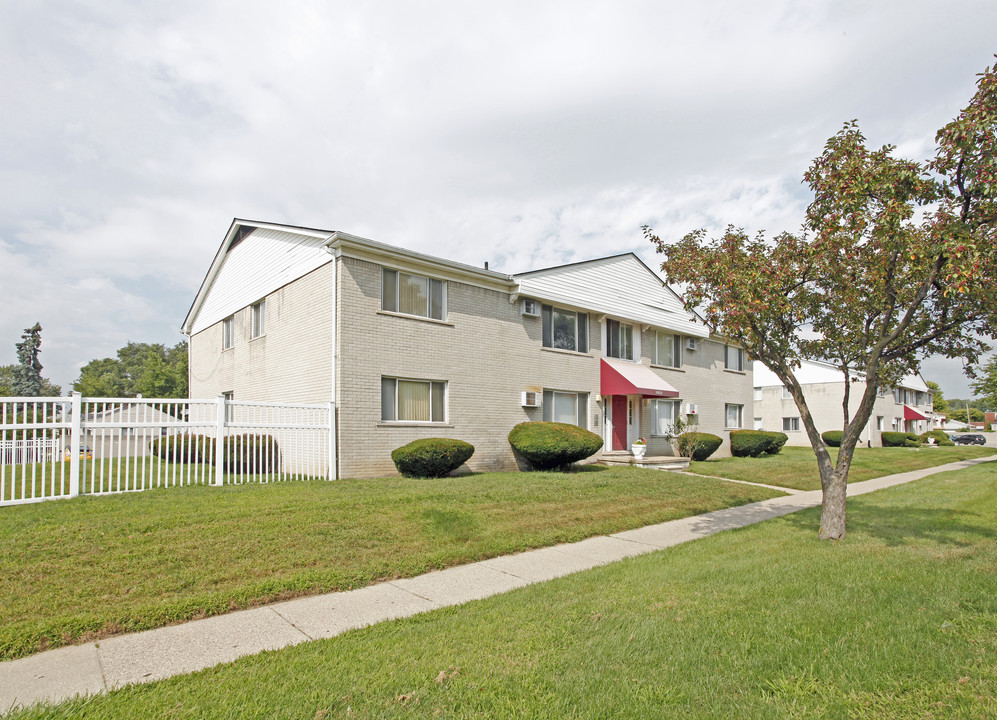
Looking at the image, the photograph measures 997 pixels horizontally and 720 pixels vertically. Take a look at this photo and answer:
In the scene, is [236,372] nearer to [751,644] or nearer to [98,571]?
[98,571]

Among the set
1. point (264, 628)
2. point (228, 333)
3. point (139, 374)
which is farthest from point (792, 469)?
point (139, 374)

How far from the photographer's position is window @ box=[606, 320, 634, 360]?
20.8 m

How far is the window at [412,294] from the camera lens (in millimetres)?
14539

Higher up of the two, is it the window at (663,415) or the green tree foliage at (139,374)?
the green tree foliage at (139,374)

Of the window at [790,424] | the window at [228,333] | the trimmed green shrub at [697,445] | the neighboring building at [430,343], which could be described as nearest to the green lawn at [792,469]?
the trimmed green shrub at [697,445]

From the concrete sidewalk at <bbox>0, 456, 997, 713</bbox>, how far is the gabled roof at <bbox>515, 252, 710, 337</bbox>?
10460mm

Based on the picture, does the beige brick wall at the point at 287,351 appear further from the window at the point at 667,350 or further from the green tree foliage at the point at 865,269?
the window at the point at 667,350

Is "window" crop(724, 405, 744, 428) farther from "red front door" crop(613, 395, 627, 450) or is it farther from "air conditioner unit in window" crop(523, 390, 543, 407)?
"air conditioner unit in window" crop(523, 390, 543, 407)

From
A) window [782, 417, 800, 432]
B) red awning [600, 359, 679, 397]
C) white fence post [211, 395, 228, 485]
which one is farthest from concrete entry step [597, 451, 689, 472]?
→ window [782, 417, 800, 432]

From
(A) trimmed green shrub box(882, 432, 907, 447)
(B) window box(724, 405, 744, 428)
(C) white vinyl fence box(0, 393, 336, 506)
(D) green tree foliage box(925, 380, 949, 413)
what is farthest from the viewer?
(D) green tree foliage box(925, 380, 949, 413)

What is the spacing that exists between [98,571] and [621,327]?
17743 mm

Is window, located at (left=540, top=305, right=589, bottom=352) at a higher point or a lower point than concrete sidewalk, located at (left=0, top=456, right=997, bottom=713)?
higher

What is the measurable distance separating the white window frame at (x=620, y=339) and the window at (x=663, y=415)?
217 centimetres

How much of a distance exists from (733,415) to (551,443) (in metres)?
14.1
